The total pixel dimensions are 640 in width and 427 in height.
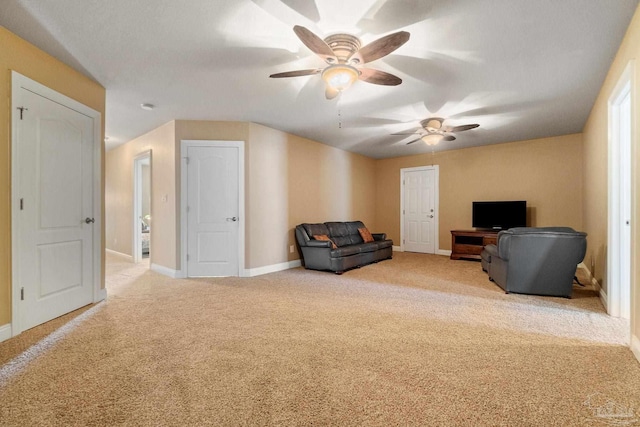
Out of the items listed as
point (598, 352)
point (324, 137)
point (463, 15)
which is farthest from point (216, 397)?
point (324, 137)

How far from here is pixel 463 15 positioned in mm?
2244

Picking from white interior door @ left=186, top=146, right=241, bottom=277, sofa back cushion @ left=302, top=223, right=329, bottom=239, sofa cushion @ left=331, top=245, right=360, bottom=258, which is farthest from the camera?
sofa back cushion @ left=302, top=223, right=329, bottom=239

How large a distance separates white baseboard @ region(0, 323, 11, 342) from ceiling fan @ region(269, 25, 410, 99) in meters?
2.91

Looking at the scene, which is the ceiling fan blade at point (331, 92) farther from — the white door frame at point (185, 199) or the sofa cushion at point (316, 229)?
the sofa cushion at point (316, 229)

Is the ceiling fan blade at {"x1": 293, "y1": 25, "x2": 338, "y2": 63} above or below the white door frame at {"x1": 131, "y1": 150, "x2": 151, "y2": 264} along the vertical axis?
above

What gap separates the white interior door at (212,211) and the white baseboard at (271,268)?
0.20 m

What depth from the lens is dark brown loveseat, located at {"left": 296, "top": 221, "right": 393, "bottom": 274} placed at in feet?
16.5

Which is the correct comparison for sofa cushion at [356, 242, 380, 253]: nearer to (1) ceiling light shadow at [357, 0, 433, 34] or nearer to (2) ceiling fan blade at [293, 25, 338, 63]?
(2) ceiling fan blade at [293, 25, 338, 63]

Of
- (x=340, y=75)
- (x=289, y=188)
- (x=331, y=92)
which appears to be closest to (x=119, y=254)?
(x=289, y=188)

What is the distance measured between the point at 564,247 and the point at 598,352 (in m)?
1.56

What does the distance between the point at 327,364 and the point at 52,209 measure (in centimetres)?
282

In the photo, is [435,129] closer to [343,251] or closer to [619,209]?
[343,251]

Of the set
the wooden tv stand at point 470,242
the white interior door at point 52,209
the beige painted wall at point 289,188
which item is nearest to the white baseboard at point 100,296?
the white interior door at point 52,209

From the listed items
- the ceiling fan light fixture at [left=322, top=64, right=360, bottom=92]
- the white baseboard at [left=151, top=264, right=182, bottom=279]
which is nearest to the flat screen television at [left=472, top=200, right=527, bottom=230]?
the ceiling fan light fixture at [left=322, top=64, right=360, bottom=92]
